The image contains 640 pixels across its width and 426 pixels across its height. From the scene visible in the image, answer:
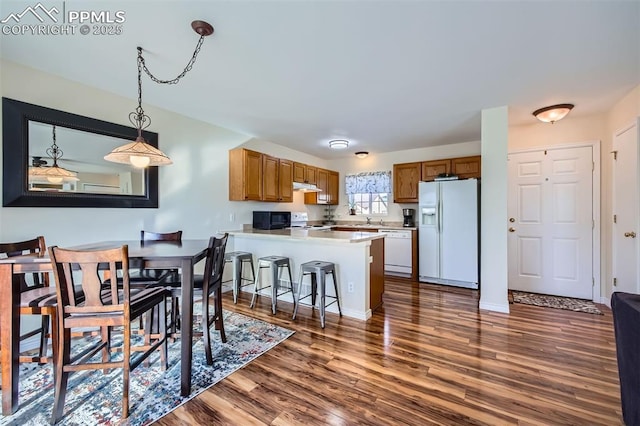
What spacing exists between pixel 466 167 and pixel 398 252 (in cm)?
189

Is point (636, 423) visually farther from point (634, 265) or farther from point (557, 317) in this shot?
point (634, 265)

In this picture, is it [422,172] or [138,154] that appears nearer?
[138,154]

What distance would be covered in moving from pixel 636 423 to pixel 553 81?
2684 millimetres

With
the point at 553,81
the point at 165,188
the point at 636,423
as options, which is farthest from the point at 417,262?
the point at 165,188

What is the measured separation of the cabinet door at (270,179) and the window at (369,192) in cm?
206

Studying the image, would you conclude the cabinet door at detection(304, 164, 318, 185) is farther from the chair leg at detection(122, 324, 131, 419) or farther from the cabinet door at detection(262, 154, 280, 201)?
the chair leg at detection(122, 324, 131, 419)

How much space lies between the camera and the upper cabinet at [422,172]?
466cm

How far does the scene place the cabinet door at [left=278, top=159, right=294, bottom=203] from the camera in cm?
488

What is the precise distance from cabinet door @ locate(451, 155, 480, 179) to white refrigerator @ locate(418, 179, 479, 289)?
1.58ft

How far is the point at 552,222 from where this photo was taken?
3838mm

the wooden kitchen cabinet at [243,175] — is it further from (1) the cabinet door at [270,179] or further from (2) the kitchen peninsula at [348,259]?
(2) the kitchen peninsula at [348,259]

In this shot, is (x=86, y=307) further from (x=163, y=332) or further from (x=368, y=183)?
(x=368, y=183)

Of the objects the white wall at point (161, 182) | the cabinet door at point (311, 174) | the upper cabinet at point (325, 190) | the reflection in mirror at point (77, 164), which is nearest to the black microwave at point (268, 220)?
the white wall at point (161, 182)

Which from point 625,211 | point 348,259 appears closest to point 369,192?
point 348,259
